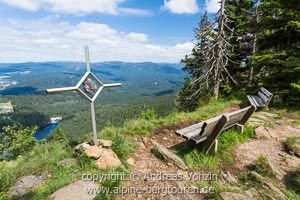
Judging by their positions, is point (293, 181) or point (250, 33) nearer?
point (293, 181)

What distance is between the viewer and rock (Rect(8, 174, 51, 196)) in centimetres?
307

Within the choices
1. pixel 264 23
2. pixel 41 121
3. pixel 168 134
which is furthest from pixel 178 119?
pixel 41 121

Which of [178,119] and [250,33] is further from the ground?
[250,33]

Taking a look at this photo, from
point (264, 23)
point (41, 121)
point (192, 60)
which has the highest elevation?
point (264, 23)

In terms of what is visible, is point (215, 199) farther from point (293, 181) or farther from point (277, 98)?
point (277, 98)

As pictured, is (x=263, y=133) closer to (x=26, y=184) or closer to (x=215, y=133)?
(x=215, y=133)

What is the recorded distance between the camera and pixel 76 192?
9.27 feet

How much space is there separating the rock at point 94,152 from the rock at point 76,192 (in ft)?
2.06

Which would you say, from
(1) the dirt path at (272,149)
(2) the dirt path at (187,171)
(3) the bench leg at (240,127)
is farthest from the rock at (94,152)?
(3) the bench leg at (240,127)

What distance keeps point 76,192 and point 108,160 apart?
93 cm

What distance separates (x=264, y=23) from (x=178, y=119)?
7119 millimetres

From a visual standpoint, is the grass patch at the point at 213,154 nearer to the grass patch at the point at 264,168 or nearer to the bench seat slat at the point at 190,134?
the bench seat slat at the point at 190,134

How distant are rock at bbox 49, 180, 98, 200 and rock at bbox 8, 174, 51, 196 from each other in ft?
2.12

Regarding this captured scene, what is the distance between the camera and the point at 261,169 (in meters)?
3.46
